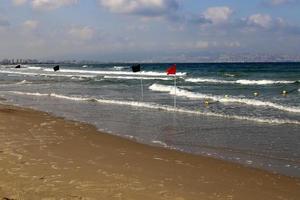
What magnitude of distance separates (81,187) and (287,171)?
160 inches

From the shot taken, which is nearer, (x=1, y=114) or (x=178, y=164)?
(x=178, y=164)

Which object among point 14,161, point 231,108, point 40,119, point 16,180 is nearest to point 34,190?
point 16,180

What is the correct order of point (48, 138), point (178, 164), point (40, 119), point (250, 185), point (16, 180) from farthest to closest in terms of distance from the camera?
point (40, 119), point (48, 138), point (178, 164), point (250, 185), point (16, 180)

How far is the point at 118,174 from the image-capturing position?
7.52 m

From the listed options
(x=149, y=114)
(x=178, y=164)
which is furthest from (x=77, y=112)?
(x=178, y=164)

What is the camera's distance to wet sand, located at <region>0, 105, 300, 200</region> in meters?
6.43

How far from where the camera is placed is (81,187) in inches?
260

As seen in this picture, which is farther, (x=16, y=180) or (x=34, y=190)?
(x=16, y=180)

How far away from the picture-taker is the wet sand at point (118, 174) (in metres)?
6.43

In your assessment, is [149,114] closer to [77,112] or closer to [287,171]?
[77,112]

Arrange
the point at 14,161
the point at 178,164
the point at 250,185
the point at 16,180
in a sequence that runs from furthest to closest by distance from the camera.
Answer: the point at 178,164 < the point at 14,161 < the point at 250,185 < the point at 16,180

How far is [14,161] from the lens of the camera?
320 inches

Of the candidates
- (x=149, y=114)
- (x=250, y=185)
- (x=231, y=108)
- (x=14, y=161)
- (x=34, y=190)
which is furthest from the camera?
(x=231, y=108)

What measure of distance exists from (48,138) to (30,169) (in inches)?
151
